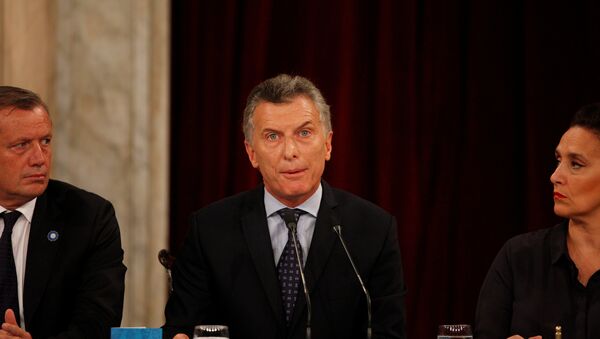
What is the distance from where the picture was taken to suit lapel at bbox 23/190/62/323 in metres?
Result: 3.44

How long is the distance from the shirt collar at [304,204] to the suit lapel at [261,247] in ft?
0.07

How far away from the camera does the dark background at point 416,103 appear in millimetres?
4934

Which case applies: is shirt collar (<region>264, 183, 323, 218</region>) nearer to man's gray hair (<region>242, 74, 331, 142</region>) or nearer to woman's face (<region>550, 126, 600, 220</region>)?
man's gray hair (<region>242, 74, 331, 142</region>)

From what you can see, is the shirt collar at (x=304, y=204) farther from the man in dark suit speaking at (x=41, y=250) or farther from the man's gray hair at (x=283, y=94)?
the man in dark suit speaking at (x=41, y=250)

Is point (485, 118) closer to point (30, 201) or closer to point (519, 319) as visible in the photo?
point (519, 319)

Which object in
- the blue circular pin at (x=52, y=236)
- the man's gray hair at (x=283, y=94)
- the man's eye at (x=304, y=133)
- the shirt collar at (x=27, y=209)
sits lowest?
the blue circular pin at (x=52, y=236)

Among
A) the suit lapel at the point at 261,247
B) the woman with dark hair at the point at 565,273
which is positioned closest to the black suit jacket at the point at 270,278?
the suit lapel at the point at 261,247

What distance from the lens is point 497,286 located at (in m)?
3.48

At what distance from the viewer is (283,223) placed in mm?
3451

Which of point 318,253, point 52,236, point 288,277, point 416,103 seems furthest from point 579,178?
point 52,236

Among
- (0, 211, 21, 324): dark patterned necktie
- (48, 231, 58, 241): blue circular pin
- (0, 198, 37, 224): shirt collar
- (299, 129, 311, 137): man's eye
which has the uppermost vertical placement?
(299, 129, 311, 137): man's eye

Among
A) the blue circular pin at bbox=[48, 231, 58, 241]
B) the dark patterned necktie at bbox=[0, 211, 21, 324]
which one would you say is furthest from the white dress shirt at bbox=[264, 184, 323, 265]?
the dark patterned necktie at bbox=[0, 211, 21, 324]

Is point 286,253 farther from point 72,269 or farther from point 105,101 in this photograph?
point 105,101

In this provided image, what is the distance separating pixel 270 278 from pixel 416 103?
6.12 ft
